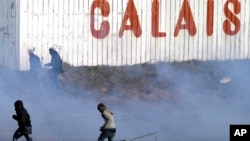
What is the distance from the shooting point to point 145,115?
27844 millimetres

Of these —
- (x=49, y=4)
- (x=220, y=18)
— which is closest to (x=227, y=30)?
(x=220, y=18)

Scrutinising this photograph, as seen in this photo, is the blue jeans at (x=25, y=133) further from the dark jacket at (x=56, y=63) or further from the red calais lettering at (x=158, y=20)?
the red calais lettering at (x=158, y=20)

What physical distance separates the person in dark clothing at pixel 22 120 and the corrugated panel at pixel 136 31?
24.4 ft

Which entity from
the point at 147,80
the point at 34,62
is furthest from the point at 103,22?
the point at 34,62

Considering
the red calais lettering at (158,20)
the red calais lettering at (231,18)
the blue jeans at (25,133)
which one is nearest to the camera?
the blue jeans at (25,133)

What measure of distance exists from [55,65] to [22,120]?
7389 mm

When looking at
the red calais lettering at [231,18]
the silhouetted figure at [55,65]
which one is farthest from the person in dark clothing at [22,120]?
the red calais lettering at [231,18]

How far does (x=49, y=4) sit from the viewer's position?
30.3 metres

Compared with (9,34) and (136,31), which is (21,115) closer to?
(9,34)

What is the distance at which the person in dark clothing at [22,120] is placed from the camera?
74.4 ft

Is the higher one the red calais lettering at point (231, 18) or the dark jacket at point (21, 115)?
the red calais lettering at point (231, 18)

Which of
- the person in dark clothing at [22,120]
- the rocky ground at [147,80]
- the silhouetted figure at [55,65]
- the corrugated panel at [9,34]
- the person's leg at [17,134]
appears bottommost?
the person's leg at [17,134]

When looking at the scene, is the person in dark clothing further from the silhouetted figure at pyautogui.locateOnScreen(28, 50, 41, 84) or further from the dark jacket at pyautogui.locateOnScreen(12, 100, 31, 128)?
the silhouetted figure at pyautogui.locateOnScreen(28, 50, 41, 84)

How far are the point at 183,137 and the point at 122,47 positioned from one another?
6.47 metres
